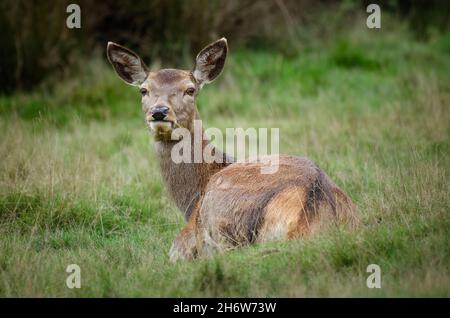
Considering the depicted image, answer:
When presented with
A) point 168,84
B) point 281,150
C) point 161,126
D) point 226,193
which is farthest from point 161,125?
point 281,150

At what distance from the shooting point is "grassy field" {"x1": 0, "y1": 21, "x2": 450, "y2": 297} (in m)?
5.30

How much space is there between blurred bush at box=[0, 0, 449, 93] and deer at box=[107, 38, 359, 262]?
5627mm

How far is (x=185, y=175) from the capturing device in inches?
272

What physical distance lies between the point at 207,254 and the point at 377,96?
7.05m

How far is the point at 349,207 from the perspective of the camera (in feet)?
19.5

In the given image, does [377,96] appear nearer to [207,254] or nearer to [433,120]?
[433,120]

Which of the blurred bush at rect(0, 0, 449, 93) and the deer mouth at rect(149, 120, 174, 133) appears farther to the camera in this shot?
the blurred bush at rect(0, 0, 449, 93)

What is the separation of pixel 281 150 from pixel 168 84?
9.05ft

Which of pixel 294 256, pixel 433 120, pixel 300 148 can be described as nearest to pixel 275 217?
pixel 294 256

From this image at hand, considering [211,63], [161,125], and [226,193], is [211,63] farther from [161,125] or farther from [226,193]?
[226,193]

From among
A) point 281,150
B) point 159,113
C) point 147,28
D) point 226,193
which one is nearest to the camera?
point 226,193

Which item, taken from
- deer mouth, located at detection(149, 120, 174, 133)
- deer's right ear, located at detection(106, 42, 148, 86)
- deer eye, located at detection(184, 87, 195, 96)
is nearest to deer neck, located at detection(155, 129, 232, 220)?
deer mouth, located at detection(149, 120, 174, 133)

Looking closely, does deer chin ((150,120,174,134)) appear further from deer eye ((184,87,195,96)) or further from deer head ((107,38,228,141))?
deer eye ((184,87,195,96))
